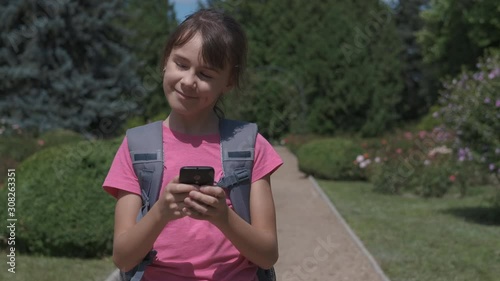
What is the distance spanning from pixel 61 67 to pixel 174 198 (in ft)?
74.4

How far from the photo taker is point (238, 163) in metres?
2.12

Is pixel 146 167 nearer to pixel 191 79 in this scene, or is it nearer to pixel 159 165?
pixel 159 165

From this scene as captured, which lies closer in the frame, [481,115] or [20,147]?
[481,115]

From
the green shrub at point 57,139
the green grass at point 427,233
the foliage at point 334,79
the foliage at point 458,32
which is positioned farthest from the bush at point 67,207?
the foliage at point 334,79

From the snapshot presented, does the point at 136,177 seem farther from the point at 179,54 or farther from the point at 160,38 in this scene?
the point at 160,38

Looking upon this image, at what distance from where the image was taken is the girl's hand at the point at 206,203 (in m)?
1.82

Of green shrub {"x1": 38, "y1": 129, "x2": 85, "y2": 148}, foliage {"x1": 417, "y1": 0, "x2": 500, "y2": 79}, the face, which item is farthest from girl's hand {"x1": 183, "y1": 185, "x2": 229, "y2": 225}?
foliage {"x1": 417, "y1": 0, "x2": 500, "y2": 79}

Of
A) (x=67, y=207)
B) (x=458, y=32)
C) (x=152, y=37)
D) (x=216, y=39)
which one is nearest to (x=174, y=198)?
(x=216, y=39)

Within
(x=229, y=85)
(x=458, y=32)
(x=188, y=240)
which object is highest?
(x=229, y=85)

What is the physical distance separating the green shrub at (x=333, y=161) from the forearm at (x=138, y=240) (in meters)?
19.9

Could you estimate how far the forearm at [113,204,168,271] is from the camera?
6.42 ft

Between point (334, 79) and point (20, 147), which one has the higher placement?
point (334, 79)

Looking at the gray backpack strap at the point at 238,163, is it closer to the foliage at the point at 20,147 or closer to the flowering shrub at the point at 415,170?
the flowering shrub at the point at 415,170

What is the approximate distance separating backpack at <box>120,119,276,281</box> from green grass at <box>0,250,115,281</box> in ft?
16.5
